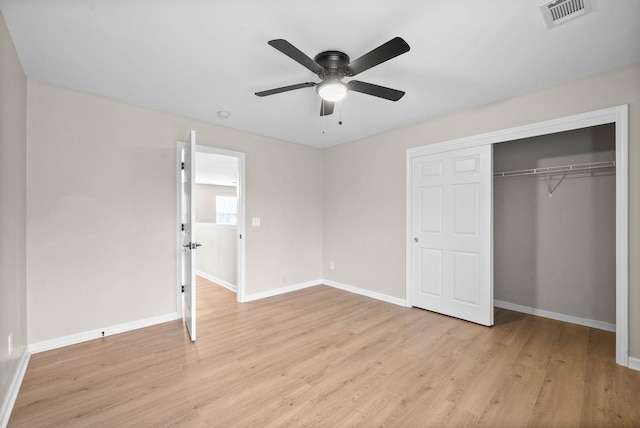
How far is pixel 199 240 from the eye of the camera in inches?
238

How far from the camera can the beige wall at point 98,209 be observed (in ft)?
8.62

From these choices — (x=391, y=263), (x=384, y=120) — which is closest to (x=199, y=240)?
(x=391, y=263)

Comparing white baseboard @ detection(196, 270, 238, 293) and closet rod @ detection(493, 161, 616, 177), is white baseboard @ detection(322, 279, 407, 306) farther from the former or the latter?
closet rod @ detection(493, 161, 616, 177)

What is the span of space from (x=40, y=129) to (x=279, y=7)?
2557 mm

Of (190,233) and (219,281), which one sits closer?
(190,233)

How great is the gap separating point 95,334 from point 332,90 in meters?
3.30

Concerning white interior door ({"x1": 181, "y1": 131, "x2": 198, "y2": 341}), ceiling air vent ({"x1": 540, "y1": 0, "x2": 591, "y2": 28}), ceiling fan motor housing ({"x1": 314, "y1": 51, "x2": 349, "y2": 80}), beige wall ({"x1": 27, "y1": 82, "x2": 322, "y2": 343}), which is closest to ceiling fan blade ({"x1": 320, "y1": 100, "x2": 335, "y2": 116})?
ceiling fan motor housing ({"x1": 314, "y1": 51, "x2": 349, "y2": 80})

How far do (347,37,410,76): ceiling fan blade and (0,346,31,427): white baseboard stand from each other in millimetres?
3078

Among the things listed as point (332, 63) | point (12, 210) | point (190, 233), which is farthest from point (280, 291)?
point (332, 63)

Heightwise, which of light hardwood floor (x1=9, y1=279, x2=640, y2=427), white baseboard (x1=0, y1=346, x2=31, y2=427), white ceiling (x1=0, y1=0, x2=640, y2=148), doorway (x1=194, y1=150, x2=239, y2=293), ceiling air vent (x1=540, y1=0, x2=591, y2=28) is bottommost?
light hardwood floor (x1=9, y1=279, x2=640, y2=427)

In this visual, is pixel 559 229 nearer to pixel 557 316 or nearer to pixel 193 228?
pixel 557 316

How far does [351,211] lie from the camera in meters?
4.64

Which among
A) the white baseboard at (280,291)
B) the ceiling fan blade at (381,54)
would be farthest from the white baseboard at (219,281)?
the ceiling fan blade at (381,54)

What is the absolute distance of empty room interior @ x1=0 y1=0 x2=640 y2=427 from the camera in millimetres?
1846
